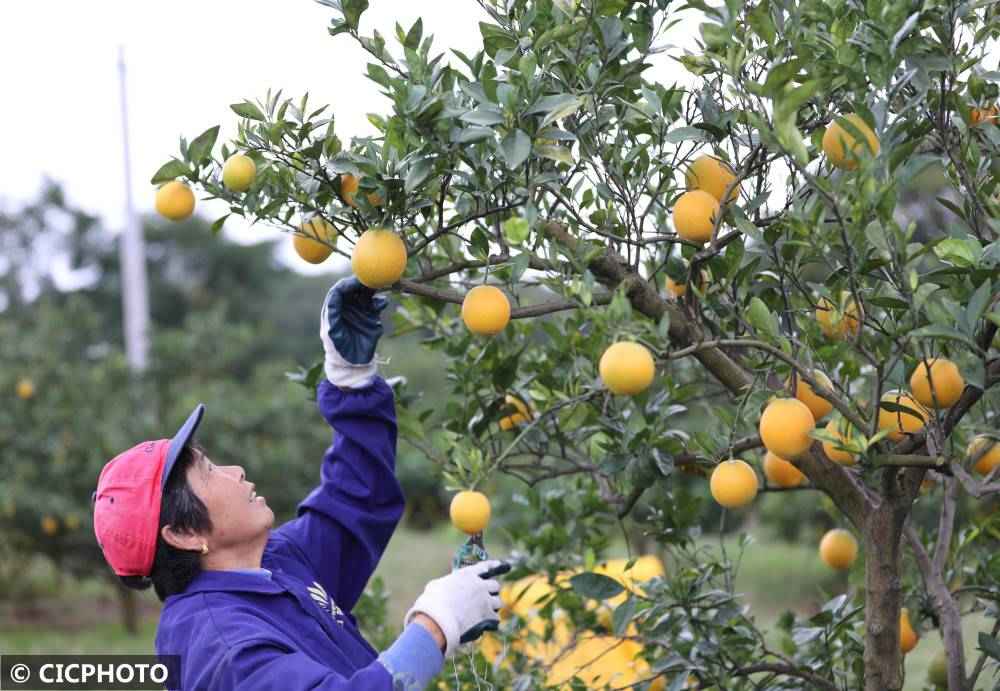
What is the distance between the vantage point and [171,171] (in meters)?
1.88


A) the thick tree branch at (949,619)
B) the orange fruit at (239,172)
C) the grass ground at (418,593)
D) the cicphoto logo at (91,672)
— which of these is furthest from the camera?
the grass ground at (418,593)

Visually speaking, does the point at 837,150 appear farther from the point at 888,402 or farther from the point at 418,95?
the point at 418,95

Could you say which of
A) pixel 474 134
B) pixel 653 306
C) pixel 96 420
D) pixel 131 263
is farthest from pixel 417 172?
pixel 131 263

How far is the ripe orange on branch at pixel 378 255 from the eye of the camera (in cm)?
168

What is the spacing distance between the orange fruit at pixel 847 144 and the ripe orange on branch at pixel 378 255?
584 millimetres

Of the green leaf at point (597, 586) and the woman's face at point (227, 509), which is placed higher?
the woman's face at point (227, 509)

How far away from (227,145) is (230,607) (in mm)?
694

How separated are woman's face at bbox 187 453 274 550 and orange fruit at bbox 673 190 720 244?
31.4 inches

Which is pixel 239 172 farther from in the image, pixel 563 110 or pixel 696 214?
pixel 696 214

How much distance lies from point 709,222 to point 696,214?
0.02m

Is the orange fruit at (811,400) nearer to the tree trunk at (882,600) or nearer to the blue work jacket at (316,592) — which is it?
the tree trunk at (882,600)

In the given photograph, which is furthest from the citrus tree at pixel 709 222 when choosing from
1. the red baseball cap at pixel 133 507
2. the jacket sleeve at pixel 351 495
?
the red baseball cap at pixel 133 507

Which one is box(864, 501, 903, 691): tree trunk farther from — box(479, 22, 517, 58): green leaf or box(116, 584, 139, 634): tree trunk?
box(116, 584, 139, 634): tree trunk

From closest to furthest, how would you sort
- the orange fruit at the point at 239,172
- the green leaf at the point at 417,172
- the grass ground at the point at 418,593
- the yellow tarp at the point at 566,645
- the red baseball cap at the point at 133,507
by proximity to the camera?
1. the green leaf at the point at 417,172
2. the orange fruit at the point at 239,172
3. the red baseball cap at the point at 133,507
4. the yellow tarp at the point at 566,645
5. the grass ground at the point at 418,593
